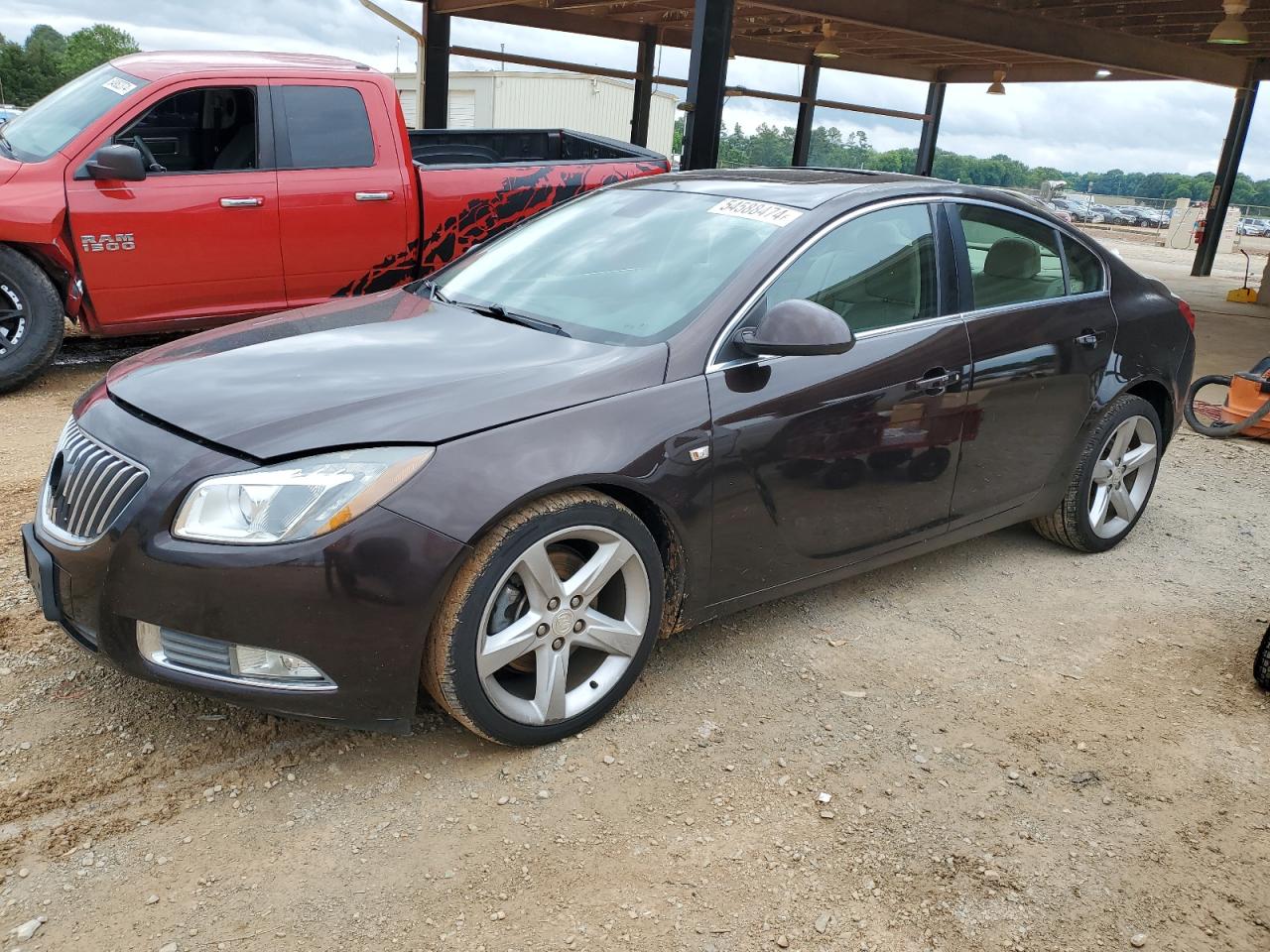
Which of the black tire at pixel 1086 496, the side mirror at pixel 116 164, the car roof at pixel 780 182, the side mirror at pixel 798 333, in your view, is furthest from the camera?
the side mirror at pixel 116 164

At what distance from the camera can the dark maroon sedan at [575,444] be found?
2490 mm

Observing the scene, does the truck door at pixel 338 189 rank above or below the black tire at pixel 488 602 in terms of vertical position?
above

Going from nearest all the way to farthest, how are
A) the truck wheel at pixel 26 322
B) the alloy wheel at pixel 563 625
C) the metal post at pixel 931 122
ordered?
the alloy wheel at pixel 563 625, the truck wheel at pixel 26 322, the metal post at pixel 931 122

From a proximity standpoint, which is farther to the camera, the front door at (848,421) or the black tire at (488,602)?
the front door at (848,421)

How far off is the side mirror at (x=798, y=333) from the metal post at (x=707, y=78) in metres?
6.61

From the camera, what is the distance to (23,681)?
3.06 m

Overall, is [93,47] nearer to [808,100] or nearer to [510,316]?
[808,100]

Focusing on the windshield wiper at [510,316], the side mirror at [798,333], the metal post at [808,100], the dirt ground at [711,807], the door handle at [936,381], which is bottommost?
the dirt ground at [711,807]

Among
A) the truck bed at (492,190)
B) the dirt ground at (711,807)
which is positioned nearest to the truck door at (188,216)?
the truck bed at (492,190)

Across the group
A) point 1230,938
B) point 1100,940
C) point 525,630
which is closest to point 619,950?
point 525,630

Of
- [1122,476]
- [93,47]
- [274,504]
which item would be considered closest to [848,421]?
[274,504]

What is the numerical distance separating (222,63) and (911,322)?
496 centimetres

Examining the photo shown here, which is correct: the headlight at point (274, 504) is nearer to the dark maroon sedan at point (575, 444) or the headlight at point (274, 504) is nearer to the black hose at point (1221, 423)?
the dark maroon sedan at point (575, 444)

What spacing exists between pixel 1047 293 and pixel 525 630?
2623 millimetres
